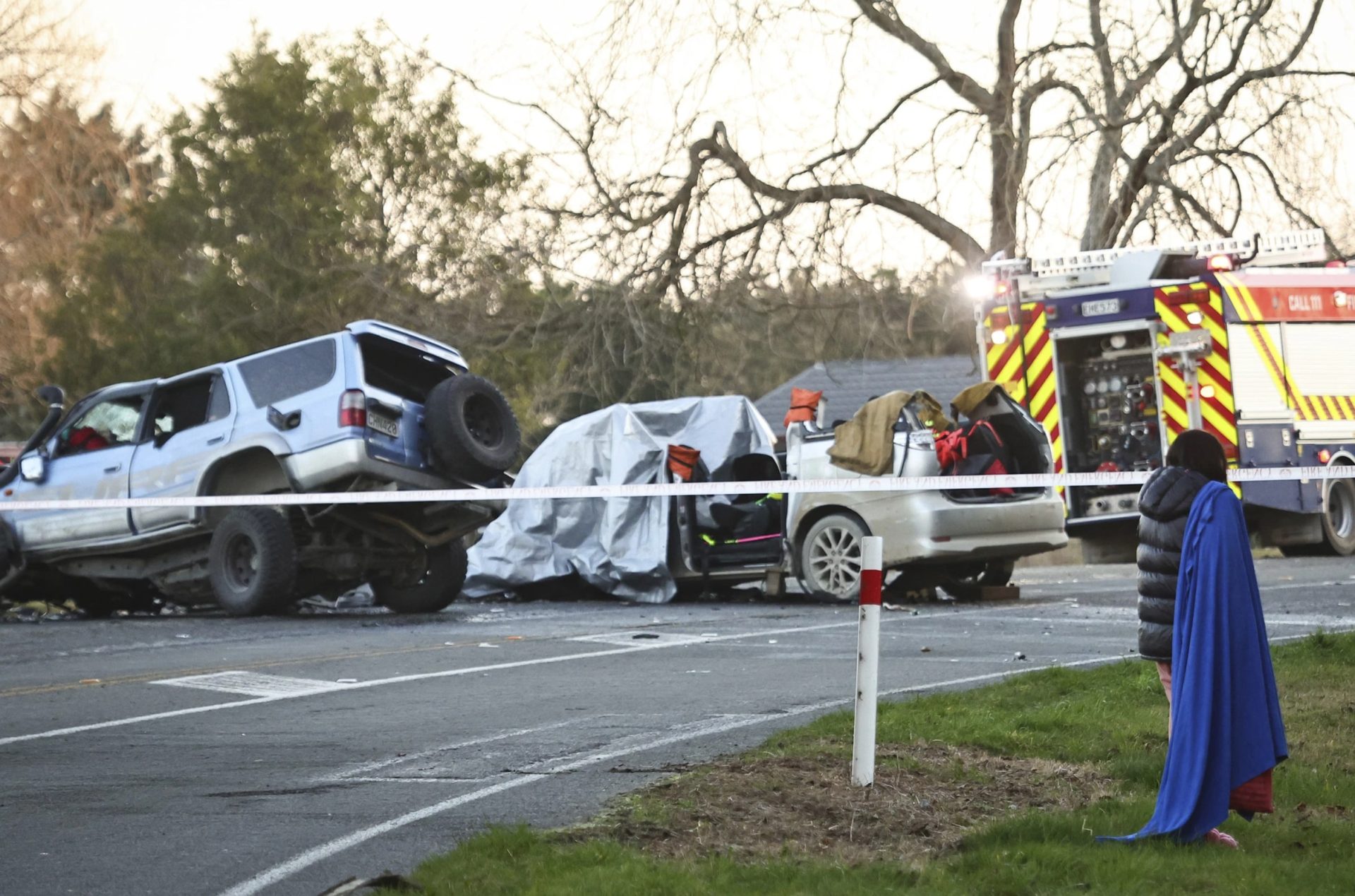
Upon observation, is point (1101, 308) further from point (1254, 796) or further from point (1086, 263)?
point (1254, 796)

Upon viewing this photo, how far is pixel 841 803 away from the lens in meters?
5.86

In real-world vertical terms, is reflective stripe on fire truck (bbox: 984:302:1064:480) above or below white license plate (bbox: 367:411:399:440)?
above

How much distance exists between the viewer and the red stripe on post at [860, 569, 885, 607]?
243 inches

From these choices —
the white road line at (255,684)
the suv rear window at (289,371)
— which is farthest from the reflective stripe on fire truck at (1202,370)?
the white road line at (255,684)

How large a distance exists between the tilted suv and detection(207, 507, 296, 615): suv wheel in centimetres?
1

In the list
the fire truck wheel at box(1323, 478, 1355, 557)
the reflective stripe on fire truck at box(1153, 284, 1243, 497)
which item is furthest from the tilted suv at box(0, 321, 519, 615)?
the fire truck wheel at box(1323, 478, 1355, 557)

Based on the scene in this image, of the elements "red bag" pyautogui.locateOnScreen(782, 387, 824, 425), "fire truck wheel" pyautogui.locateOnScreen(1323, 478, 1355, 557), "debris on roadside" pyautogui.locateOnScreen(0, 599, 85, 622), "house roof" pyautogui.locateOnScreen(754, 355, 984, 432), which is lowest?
"debris on roadside" pyautogui.locateOnScreen(0, 599, 85, 622)

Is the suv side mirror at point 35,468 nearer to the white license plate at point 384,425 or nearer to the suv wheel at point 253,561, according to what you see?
the suv wheel at point 253,561

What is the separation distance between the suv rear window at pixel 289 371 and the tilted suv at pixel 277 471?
0.01 m

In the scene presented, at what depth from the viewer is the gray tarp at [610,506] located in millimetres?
17109

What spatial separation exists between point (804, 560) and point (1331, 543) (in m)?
7.76

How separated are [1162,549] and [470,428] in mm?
9712

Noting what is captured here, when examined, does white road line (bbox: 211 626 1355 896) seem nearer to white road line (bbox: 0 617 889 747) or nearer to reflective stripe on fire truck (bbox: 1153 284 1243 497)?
white road line (bbox: 0 617 889 747)

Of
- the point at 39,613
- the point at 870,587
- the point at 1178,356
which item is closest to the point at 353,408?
the point at 39,613
